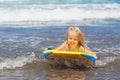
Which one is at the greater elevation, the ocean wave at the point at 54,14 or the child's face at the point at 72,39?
the ocean wave at the point at 54,14

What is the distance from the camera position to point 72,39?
28.4 feet

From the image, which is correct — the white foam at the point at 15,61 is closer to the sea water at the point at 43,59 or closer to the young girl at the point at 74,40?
the sea water at the point at 43,59

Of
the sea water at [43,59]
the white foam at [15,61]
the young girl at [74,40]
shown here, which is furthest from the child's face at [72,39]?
the white foam at [15,61]

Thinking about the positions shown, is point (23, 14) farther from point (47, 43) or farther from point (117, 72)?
point (117, 72)

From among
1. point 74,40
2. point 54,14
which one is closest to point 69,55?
point 74,40

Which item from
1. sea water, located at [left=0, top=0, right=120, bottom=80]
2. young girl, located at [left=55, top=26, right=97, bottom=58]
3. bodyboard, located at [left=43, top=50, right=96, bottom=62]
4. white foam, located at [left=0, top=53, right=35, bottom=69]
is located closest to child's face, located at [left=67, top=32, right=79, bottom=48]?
young girl, located at [left=55, top=26, right=97, bottom=58]

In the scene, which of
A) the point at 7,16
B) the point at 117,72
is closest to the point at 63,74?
the point at 117,72

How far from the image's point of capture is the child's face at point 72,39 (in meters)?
8.63

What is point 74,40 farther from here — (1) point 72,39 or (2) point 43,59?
(2) point 43,59

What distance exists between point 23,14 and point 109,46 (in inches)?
594

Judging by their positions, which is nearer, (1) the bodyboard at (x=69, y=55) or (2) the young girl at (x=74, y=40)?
(1) the bodyboard at (x=69, y=55)

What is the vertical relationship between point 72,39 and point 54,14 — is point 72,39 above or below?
below

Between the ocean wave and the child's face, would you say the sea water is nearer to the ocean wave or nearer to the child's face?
the child's face

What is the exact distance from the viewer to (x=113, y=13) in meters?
27.2
